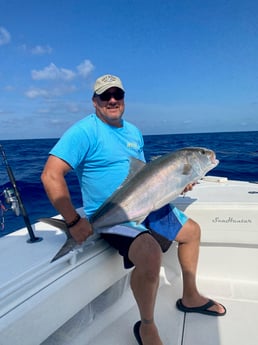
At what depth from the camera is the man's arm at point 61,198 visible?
186cm

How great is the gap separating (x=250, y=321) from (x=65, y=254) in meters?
1.56

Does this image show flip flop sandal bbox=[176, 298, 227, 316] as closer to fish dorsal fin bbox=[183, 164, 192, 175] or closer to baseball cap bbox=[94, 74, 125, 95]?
fish dorsal fin bbox=[183, 164, 192, 175]

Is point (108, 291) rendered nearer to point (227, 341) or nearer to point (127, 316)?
point (127, 316)

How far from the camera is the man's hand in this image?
6.11ft

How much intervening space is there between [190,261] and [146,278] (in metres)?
0.69

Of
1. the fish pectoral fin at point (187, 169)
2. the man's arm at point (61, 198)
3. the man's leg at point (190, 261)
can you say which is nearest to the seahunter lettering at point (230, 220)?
the man's leg at point (190, 261)

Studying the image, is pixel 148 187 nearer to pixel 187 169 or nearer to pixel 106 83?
pixel 187 169

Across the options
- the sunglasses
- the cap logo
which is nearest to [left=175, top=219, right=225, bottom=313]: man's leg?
the sunglasses

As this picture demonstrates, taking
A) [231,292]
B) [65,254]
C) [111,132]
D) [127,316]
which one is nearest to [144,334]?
[127,316]

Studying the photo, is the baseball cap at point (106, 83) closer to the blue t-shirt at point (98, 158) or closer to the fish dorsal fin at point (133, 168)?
the blue t-shirt at point (98, 158)

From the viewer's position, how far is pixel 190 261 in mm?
2389

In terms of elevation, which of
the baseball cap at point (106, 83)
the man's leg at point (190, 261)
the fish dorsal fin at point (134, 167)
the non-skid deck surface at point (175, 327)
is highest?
the baseball cap at point (106, 83)

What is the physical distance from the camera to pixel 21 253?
1.93m

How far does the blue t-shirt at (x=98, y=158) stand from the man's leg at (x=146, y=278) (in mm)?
477
